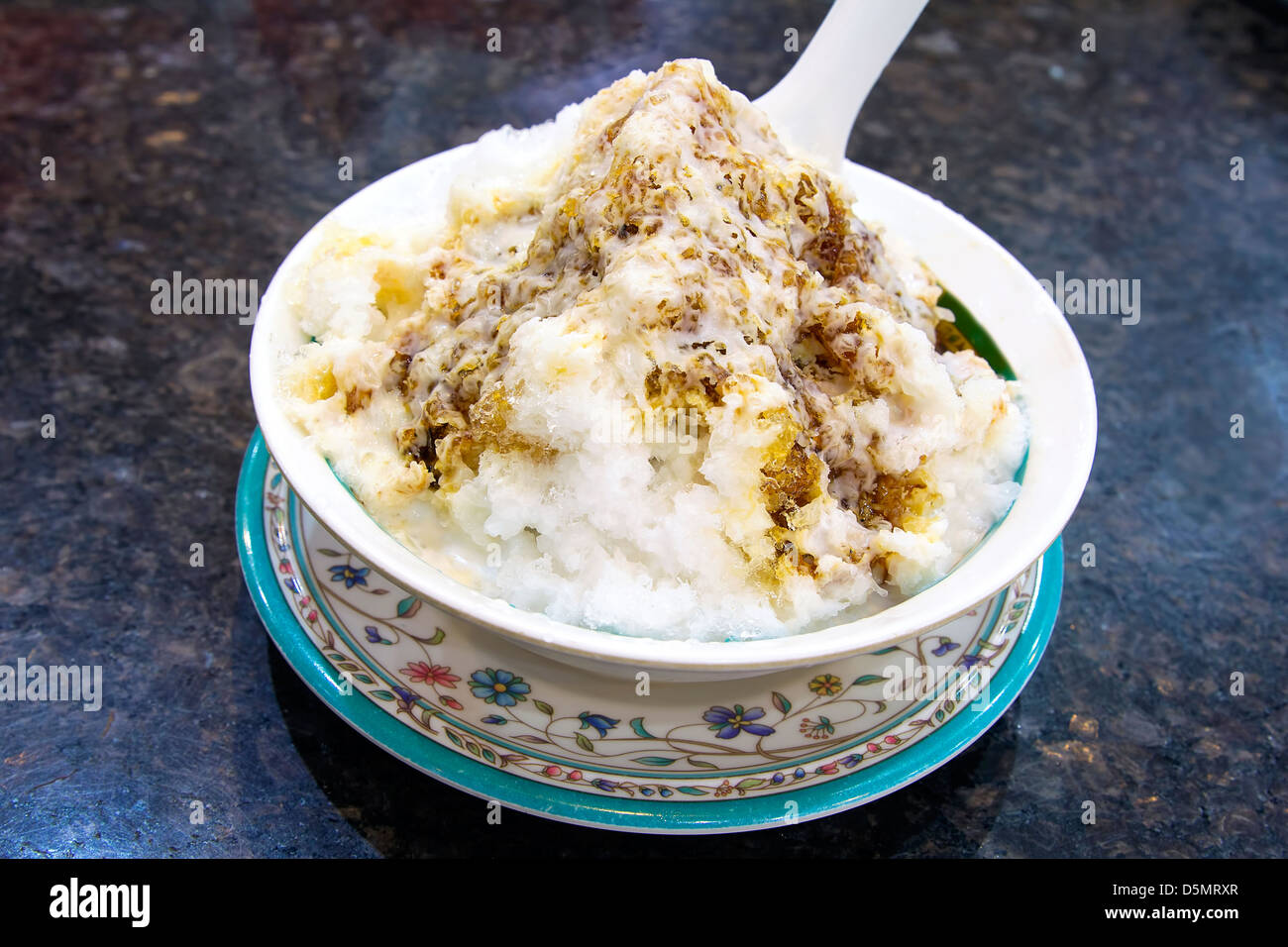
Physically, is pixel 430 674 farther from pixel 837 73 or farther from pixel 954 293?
pixel 837 73

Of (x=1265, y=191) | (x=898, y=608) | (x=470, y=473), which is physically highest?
(x=1265, y=191)

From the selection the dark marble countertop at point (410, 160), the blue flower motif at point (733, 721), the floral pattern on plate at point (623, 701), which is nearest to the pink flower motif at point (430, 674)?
the floral pattern on plate at point (623, 701)

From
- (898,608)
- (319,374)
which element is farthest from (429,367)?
(898,608)

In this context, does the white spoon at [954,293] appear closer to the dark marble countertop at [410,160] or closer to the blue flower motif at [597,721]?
the blue flower motif at [597,721]

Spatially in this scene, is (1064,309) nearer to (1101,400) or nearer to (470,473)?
(1101,400)

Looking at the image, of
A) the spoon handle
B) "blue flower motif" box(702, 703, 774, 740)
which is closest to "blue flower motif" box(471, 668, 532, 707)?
"blue flower motif" box(702, 703, 774, 740)

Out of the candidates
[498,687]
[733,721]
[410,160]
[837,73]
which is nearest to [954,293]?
[837,73]
